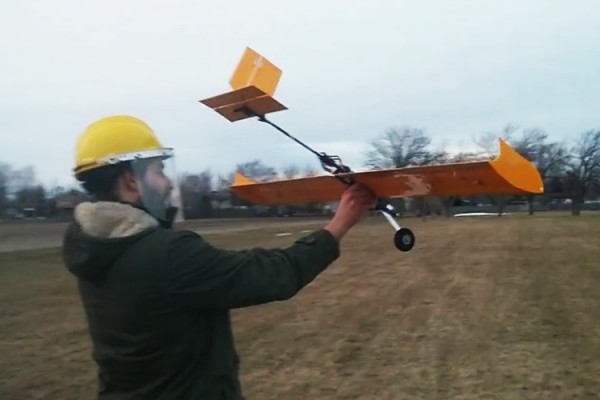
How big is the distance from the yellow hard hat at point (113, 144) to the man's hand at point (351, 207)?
2.08ft

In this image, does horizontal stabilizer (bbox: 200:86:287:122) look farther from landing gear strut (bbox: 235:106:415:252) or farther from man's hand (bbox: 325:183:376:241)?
man's hand (bbox: 325:183:376:241)

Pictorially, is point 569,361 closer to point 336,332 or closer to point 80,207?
point 336,332

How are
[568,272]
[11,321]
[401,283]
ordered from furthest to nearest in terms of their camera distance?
[568,272] < [401,283] < [11,321]

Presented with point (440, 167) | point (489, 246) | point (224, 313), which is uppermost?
point (440, 167)

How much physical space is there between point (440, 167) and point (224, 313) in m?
0.91

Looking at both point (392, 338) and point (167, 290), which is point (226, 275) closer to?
point (167, 290)

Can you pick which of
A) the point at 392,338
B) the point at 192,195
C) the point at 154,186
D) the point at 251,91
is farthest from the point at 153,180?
the point at 392,338

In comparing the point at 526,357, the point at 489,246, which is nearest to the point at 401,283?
the point at 526,357

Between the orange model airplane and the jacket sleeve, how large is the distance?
508mm

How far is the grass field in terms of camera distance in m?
7.39

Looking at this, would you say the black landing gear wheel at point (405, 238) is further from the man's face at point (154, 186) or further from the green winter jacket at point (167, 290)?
the man's face at point (154, 186)

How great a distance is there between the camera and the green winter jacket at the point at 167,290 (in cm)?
220

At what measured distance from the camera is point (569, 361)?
8.10 metres

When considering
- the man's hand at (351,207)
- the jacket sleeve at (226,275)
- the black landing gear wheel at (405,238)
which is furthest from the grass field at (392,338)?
the jacket sleeve at (226,275)
